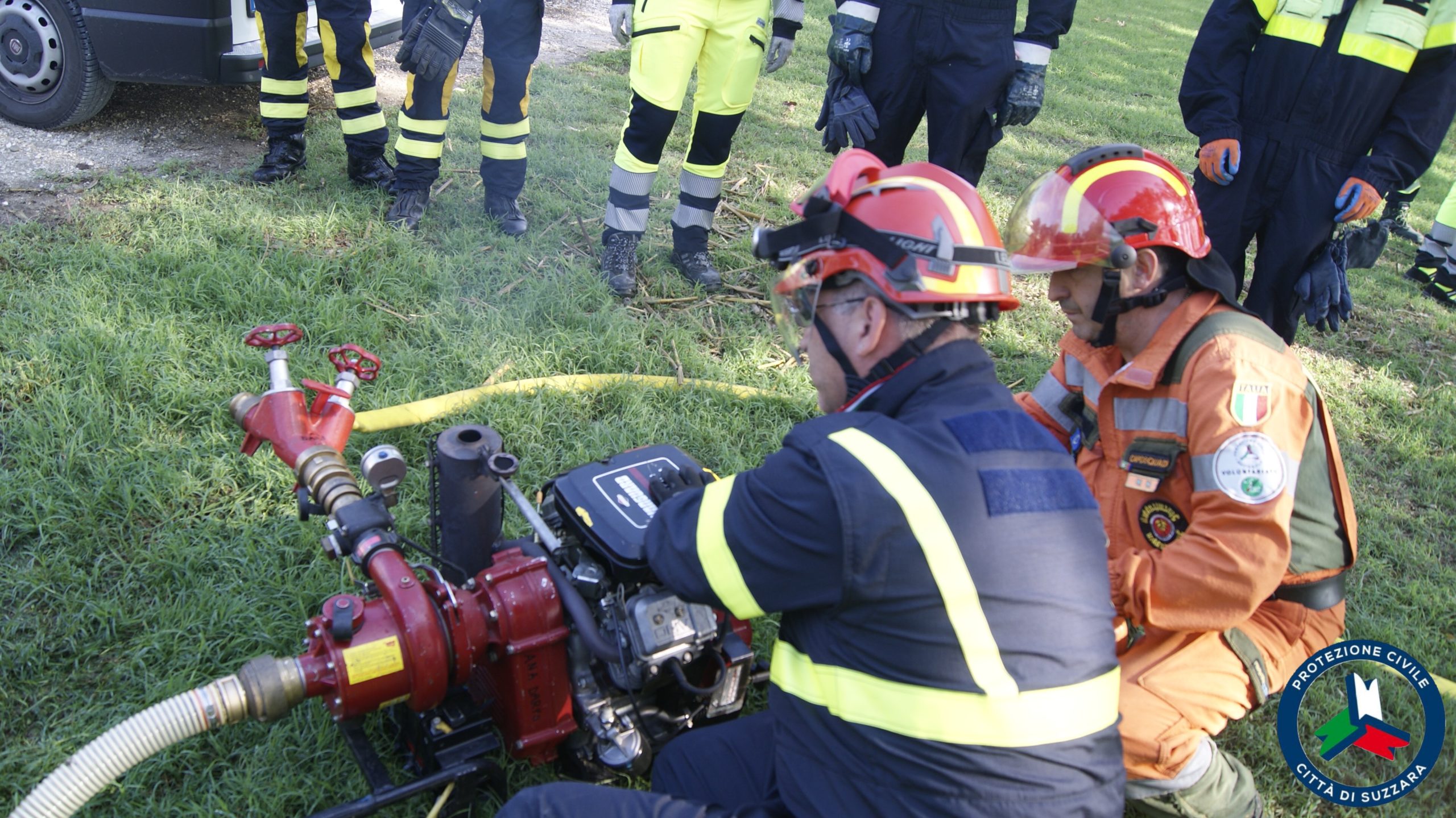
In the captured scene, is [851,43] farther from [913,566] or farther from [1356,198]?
[913,566]

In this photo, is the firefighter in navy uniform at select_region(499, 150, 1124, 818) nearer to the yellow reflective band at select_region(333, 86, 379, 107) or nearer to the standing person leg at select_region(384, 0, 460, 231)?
the standing person leg at select_region(384, 0, 460, 231)

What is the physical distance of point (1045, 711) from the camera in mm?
1658

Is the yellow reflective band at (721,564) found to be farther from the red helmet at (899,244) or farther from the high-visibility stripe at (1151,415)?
the high-visibility stripe at (1151,415)

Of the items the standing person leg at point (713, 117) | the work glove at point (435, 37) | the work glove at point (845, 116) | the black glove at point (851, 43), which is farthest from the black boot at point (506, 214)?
the black glove at point (851, 43)

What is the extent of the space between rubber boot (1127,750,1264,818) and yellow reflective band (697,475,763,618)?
57.1 inches

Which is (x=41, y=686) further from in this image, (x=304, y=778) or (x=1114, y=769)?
(x=1114, y=769)

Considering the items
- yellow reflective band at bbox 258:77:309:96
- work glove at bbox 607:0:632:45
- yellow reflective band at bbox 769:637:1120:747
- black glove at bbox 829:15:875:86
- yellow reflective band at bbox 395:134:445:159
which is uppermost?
black glove at bbox 829:15:875:86

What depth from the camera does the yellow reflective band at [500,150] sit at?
514cm

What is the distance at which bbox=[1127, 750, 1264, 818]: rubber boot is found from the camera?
2.52 m

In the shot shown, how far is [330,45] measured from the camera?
16.0ft

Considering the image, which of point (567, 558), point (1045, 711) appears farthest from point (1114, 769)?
point (567, 558)

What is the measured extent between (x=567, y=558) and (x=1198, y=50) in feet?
11.8

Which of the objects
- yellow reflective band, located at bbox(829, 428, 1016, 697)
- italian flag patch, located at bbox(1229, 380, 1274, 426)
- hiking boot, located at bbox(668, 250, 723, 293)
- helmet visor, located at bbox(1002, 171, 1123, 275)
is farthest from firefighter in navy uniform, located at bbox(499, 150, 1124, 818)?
hiking boot, located at bbox(668, 250, 723, 293)

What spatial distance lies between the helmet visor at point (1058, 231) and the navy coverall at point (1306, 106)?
192 centimetres
